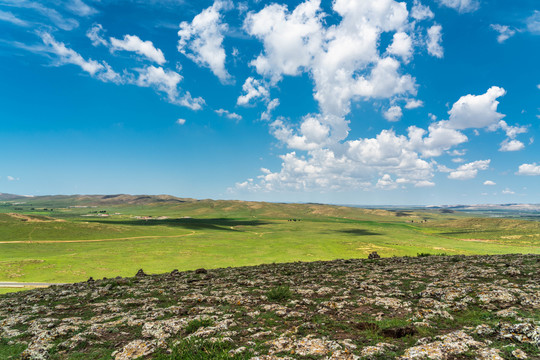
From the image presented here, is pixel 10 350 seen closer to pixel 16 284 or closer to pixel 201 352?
pixel 201 352

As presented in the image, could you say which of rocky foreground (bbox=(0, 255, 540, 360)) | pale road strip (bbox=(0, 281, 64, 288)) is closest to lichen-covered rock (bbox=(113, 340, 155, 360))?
rocky foreground (bbox=(0, 255, 540, 360))

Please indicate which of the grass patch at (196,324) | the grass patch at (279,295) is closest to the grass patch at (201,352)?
the grass patch at (196,324)

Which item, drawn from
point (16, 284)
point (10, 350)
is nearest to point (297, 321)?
point (10, 350)

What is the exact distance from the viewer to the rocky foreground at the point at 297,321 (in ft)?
25.5

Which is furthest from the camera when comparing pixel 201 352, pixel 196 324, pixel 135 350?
pixel 196 324

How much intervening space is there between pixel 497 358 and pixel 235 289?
13601 mm

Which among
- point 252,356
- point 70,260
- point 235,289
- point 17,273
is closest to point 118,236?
point 70,260

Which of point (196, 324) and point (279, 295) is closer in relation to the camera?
point (196, 324)

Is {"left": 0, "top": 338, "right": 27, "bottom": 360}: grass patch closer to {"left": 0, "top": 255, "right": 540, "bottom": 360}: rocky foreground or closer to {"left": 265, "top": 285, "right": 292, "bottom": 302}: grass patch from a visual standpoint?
{"left": 0, "top": 255, "right": 540, "bottom": 360}: rocky foreground

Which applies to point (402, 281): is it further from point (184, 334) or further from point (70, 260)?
point (70, 260)

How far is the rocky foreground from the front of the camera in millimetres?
7758

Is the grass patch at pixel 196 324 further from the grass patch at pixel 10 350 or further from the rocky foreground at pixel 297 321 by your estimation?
the grass patch at pixel 10 350

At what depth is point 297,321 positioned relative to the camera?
10.8 m

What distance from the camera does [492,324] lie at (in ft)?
29.0
